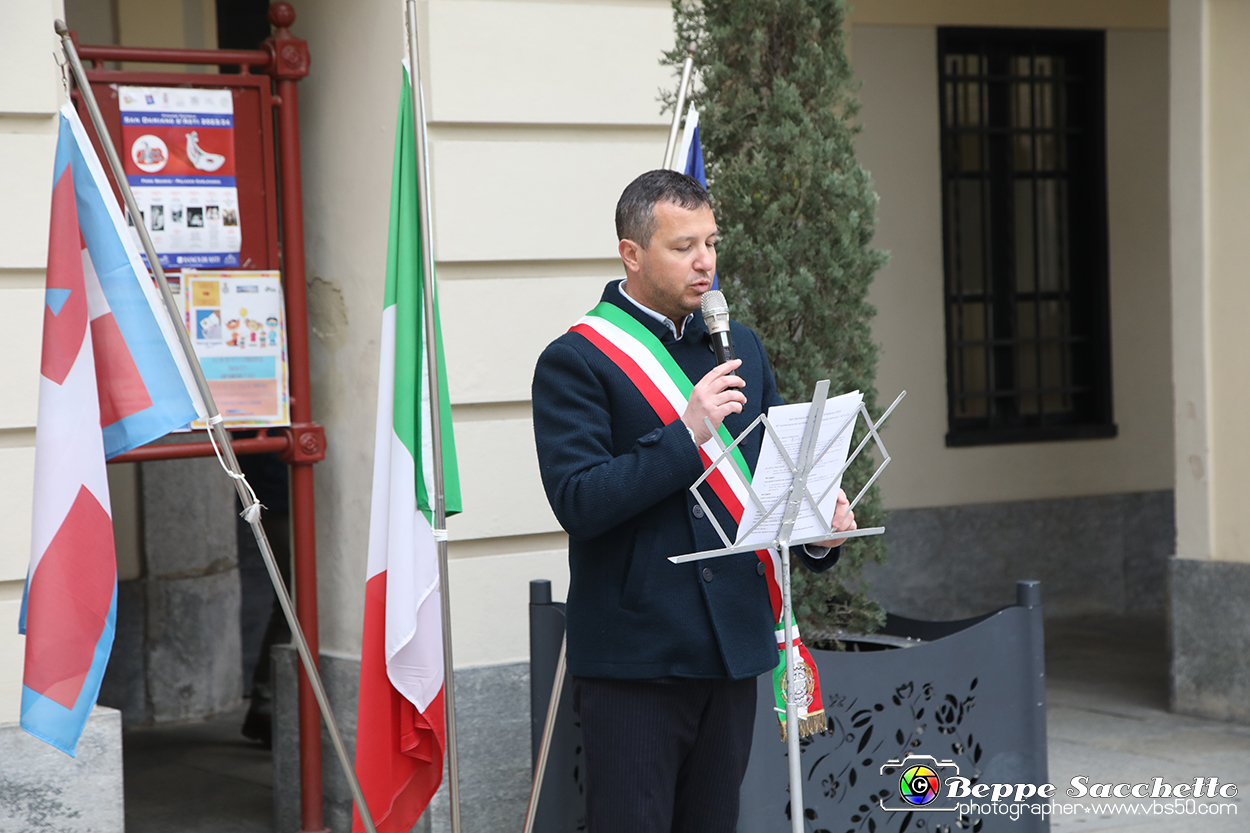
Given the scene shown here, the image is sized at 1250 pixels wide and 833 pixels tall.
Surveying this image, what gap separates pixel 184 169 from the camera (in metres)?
4.89

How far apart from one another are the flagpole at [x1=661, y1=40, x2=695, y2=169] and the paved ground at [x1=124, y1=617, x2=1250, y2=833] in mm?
2699

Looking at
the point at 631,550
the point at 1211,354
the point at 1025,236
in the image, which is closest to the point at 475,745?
the point at 631,550

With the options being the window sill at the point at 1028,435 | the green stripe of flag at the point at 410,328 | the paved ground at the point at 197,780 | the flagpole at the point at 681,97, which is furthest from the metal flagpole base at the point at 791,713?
the window sill at the point at 1028,435

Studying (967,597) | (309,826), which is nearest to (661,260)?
(309,826)

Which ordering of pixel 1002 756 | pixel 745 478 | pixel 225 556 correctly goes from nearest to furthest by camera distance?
pixel 745 478
pixel 1002 756
pixel 225 556

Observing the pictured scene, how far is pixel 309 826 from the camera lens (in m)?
5.05

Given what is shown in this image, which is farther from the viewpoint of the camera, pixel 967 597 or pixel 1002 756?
pixel 967 597

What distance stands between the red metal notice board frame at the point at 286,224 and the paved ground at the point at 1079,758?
716mm

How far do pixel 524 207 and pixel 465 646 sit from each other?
148 centimetres

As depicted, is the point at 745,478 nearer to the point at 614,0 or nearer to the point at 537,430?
the point at 537,430

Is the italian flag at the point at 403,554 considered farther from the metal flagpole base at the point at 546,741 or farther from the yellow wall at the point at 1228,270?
the yellow wall at the point at 1228,270

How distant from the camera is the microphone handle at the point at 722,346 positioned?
2.96m

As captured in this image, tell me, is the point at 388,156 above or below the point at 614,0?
below

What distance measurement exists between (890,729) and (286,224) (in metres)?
2.64
